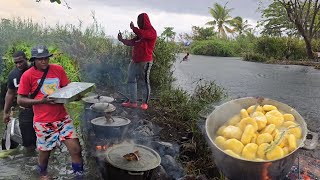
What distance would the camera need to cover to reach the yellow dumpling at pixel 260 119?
4.08m

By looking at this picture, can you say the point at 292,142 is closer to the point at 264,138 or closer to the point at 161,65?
the point at 264,138

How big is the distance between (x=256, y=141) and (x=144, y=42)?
12.5 feet

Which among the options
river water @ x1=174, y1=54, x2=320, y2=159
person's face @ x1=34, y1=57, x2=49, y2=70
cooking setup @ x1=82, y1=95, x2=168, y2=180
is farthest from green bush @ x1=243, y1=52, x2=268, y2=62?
person's face @ x1=34, y1=57, x2=49, y2=70

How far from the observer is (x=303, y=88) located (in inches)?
510

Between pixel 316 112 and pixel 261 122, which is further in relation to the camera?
pixel 316 112

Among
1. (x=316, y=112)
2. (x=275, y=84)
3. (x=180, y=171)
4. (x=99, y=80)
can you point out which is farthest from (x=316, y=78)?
(x=180, y=171)

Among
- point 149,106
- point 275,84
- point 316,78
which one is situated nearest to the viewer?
point 149,106

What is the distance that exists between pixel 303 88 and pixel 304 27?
15.3m

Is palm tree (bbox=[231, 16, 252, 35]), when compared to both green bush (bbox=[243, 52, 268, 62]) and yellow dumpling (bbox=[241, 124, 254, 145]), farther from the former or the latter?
yellow dumpling (bbox=[241, 124, 254, 145])

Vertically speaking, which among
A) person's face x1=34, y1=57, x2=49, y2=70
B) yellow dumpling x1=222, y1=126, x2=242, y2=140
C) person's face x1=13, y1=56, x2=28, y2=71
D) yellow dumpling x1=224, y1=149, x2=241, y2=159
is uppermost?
person's face x1=34, y1=57, x2=49, y2=70

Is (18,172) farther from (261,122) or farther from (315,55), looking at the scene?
(315,55)

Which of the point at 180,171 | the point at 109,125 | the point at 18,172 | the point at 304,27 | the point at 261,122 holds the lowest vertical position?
the point at 18,172

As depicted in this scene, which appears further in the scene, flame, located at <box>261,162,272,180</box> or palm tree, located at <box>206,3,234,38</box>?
palm tree, located at <box>206,3,234,38</box>

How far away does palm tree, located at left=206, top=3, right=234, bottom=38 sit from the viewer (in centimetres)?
4397
